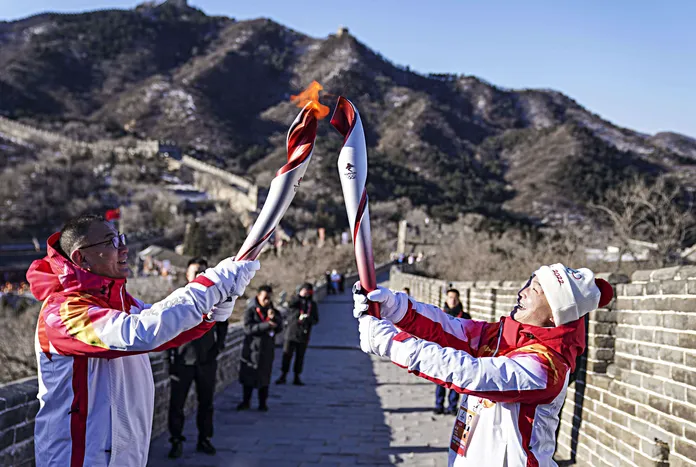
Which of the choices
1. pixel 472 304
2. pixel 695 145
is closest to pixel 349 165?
pixel 472 304

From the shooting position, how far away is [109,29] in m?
158

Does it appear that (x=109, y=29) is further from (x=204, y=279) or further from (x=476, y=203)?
(x=204, y=279)

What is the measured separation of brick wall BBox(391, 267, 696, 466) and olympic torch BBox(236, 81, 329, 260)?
106 inches

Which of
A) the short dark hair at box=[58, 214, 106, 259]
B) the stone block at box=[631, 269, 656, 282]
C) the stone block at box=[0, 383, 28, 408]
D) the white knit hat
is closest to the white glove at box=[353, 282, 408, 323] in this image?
the white knit hat

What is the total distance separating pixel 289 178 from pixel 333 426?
16.9ft

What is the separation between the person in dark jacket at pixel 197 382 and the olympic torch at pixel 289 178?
10.8ft

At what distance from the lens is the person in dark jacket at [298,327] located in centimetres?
1041

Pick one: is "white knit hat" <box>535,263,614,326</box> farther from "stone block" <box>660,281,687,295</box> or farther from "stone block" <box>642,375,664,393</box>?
"stone block" <box>642,375,664,393</box>

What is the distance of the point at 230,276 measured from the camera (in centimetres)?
307

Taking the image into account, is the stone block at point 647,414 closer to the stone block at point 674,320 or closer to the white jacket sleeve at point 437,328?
the stone block at point 674,320

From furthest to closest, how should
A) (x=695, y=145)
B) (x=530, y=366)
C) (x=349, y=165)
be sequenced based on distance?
(x=695, y=145), (x=349, y=165), (x=530, y=366)

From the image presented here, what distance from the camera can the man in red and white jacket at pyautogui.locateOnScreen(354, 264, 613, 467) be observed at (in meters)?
2.88

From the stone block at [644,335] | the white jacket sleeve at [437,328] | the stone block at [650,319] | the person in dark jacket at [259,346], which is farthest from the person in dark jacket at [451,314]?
the white jacket sleeve at [437,328]

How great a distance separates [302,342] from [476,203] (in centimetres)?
8141
